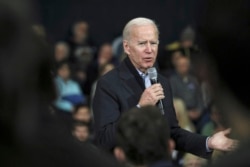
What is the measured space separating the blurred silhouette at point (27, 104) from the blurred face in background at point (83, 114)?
7704 millimetres

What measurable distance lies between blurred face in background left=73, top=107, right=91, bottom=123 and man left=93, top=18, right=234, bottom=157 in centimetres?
413

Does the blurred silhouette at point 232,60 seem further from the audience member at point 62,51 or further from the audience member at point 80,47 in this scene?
the audience member at point 80,47

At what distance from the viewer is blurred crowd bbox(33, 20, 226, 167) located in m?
9.62

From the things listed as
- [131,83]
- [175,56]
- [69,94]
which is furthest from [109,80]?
[175,56]

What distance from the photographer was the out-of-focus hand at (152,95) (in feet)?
17.3

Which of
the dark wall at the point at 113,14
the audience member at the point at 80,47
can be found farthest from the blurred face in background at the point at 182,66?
the dark wall at the point at 113,14

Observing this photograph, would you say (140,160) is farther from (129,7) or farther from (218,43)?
(129,7)

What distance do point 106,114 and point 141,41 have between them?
612 millimetres

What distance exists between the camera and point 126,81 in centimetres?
554

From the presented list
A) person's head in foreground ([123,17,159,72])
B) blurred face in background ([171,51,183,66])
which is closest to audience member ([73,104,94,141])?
blurred face in background ([171,51,183,66])

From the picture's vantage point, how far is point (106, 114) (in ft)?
17.7

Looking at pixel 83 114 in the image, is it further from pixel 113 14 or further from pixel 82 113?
pixel 113 14

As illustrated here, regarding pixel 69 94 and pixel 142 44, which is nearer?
pixel 142 44

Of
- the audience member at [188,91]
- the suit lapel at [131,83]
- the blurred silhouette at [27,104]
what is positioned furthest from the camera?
the audience member at [188,91]
